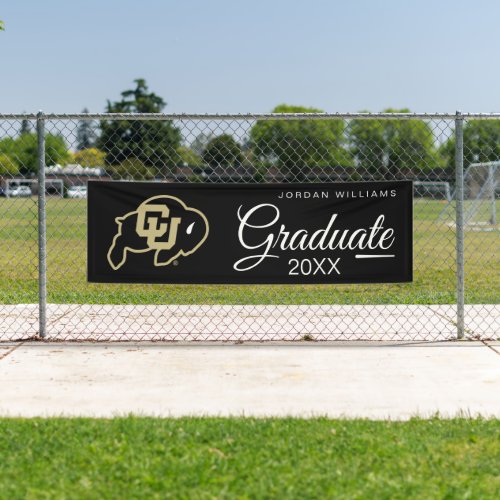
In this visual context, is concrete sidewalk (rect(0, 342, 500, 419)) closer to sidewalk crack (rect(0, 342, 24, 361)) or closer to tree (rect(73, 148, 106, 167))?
sidewalk crack (rect(0, 342, 24, 361))

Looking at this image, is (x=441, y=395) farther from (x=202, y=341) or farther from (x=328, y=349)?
(x=202, y=341)

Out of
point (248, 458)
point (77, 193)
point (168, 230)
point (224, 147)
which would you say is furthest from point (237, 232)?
point (77, 193)

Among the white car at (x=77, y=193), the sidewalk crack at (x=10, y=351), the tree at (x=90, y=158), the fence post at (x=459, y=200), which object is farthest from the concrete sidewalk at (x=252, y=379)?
the tree at (x=90, y=158)

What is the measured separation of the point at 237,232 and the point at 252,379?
1.75m

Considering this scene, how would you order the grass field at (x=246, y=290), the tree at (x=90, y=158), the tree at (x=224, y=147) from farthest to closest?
the tree at (x=90, y=158) → the tree at (x=224, y=147) → the grass field at (x=246, y=290)

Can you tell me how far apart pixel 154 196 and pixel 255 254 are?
1.00 meters

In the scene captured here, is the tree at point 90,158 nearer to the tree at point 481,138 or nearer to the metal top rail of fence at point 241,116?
the metal top rail of fence at point 241,116

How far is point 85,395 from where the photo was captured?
5578mm

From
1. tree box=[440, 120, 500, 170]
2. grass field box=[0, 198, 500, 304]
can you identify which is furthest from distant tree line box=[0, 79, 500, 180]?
grass field box=[0, 198, 500, 304]

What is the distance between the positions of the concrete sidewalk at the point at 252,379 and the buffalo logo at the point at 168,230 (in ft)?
2.69

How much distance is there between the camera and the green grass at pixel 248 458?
3805 millimetres

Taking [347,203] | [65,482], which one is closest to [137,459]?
[65,482]

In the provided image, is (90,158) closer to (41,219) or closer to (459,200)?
(41,219)

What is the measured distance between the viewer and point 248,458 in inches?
165
